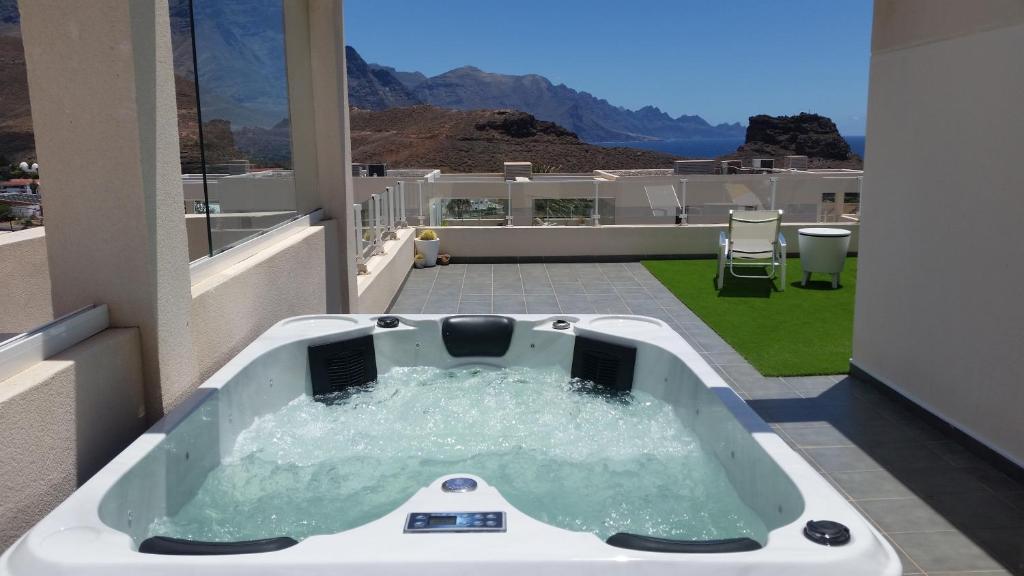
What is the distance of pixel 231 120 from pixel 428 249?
16.9 feet

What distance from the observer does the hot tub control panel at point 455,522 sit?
2.24m

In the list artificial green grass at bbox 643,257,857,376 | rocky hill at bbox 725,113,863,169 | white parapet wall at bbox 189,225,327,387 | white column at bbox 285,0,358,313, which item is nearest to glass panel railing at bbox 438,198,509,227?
artificial green grass at bbox 643,257,857,376

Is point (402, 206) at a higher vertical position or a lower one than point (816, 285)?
higher

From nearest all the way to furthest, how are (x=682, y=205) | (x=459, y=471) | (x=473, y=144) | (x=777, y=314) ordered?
1. (x=459, y=471)
2. (x=777, y=314)
3. (x=682, y=205)
4. (x=473, y=144)

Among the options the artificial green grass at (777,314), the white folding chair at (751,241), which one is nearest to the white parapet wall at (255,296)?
the artificial green grass at (777,314)

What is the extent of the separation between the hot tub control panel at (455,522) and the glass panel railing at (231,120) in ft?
6.89

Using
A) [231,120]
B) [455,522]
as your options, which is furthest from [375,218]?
[455,522]

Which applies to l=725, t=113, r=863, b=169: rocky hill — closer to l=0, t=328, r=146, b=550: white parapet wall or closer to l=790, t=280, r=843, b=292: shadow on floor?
l=790, t=280, r=843, b=292: shadow on floor

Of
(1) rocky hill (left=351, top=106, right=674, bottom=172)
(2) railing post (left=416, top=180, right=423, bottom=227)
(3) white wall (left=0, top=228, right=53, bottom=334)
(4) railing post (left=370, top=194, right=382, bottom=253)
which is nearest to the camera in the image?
(3) white wall (left=0, top=228, right=53, bottom=334)

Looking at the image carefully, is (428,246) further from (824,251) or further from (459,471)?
(459,471)

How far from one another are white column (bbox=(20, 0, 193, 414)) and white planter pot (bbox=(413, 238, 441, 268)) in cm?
662

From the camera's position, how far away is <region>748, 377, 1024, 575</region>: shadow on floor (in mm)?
3082

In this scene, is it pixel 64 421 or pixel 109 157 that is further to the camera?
pixel 109 157

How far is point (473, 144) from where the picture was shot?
42312 millimetres
